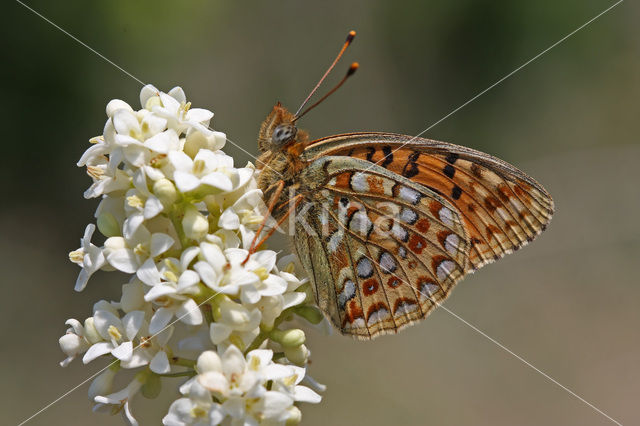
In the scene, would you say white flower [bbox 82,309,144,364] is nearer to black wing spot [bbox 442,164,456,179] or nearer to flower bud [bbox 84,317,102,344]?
flower bud [bbox 84,317,102,344]

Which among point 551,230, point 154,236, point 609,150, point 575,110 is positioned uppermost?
point 575,110

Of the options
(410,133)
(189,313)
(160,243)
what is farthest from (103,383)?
(410,133)

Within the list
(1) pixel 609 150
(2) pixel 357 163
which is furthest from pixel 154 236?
(1) pixel 609 150

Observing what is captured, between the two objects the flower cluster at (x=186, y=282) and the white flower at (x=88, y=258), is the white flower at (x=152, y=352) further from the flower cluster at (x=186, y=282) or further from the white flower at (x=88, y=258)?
the white flower at (x=88, y=258)

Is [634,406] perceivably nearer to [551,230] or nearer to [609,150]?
[551,230]

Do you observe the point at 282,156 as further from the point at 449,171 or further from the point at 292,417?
the point at 292,417

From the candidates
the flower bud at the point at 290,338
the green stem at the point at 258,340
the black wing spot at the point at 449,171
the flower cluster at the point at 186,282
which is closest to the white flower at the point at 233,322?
the flower cluster at the point at 186,282
